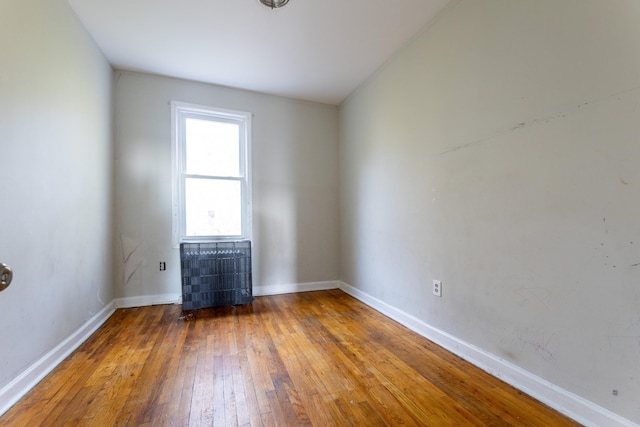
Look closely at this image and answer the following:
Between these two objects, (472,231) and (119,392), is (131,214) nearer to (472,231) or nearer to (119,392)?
(119,392)

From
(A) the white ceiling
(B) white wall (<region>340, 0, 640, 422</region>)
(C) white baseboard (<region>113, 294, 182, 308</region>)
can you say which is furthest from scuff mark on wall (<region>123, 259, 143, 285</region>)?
(B) white wall (<region>340, 0, 640, 422</region>)

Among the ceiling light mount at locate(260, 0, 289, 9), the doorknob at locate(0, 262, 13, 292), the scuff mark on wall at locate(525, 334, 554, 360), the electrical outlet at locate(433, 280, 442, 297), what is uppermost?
the ceiling light mount at locate(260, 0, 289, 9)

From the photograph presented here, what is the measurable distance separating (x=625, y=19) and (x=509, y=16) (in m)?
0.59

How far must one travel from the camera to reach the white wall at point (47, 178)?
1442mm

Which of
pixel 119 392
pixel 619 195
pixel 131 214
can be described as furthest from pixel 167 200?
pixel 619 195

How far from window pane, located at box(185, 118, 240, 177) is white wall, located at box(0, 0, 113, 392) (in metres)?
0.85

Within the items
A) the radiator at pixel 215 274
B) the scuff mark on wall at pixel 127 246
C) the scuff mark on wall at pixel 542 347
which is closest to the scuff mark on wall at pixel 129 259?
the scuff mark on wall at pixel 127 246

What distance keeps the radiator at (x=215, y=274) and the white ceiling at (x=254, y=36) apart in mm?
1902

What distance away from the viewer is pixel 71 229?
2059 mm

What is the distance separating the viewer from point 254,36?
7.84ft

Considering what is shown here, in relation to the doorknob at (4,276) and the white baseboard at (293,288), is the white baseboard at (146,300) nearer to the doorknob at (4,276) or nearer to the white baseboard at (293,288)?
the white baseboard at (293,288)

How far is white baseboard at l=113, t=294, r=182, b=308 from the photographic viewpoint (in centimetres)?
291

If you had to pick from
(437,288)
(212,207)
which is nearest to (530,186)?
(437,288)

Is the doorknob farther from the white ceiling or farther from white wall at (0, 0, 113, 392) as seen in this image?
the white ceiling
